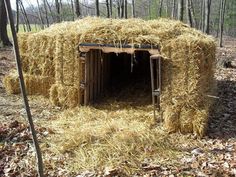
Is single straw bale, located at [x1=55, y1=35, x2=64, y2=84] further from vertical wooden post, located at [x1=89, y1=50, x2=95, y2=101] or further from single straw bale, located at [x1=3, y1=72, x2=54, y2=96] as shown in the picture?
vertical wooden post, located at [x1=89, y1=50, x2=95, y2=101]

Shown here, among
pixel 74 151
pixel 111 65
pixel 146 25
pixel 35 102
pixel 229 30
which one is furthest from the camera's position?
pixel 229 30

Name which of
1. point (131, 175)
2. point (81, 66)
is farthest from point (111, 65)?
point (131, 175)

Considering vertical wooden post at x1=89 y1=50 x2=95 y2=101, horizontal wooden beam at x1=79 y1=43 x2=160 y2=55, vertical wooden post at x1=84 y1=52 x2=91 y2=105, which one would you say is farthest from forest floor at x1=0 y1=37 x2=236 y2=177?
horizontal wooden beam at x1=79 y1=43 x2=160 y2=55

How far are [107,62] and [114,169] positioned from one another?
5.53 metres

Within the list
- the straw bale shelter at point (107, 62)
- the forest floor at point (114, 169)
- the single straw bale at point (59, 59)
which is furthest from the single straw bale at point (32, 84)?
the single straw bale at point (59, 59)

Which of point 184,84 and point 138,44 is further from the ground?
point 138,44

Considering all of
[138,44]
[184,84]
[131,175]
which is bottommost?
[131,175]

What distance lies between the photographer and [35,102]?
862 centimetres

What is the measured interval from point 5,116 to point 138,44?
11.9ft

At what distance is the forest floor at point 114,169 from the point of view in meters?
4.86

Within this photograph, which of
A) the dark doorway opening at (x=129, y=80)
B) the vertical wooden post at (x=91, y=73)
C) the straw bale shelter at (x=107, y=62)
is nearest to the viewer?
the straw bale shelter at (x=107, y=62)

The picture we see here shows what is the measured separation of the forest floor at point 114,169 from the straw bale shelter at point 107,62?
483 mm

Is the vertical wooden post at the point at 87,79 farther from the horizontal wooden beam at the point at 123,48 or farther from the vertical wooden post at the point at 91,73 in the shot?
the horizontal wooden beam at the point at 123,48

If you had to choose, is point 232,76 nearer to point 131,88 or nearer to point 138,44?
point 131,88
